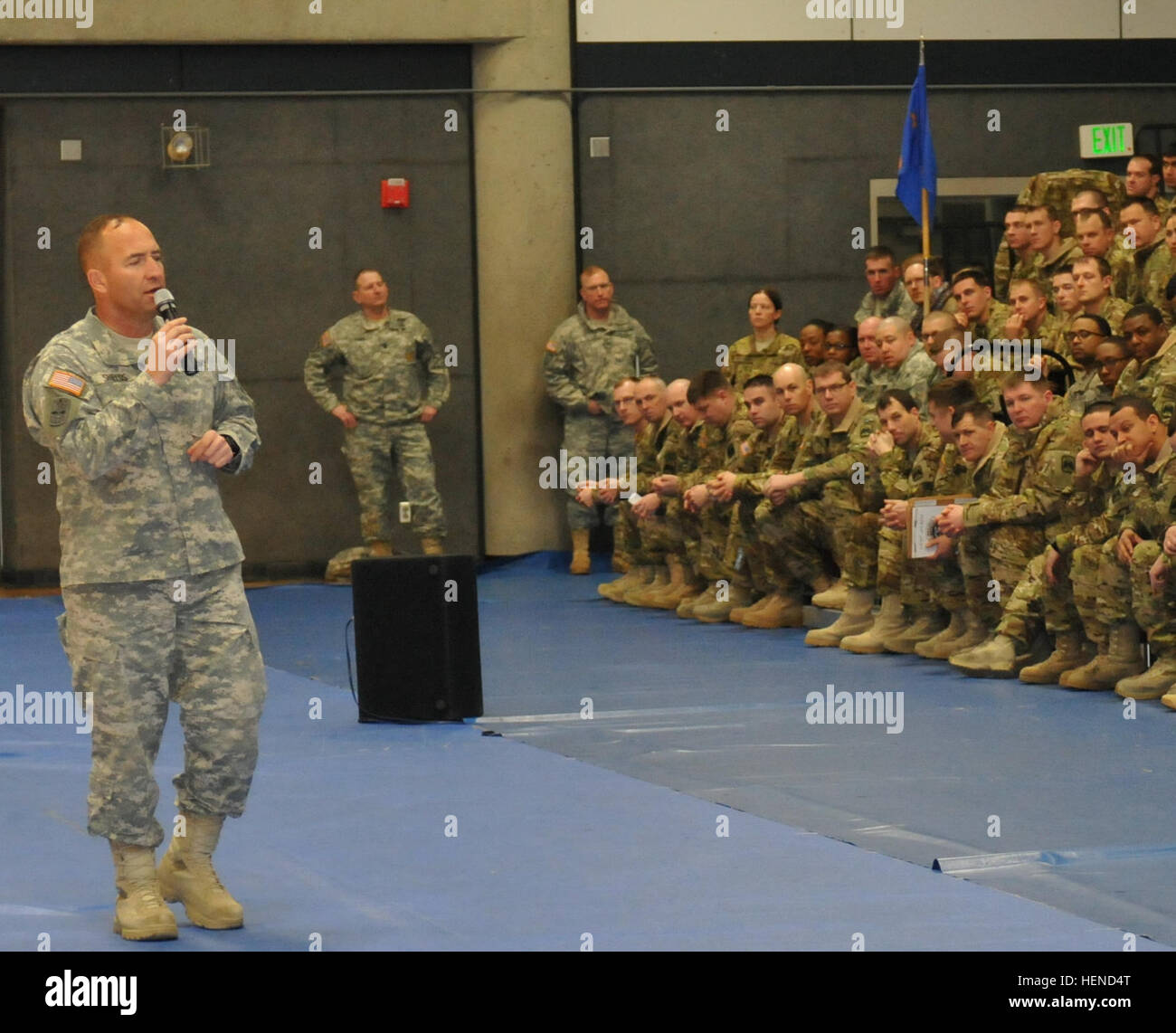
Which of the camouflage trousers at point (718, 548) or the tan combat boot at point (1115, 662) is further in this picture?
the camouflage trousers at point (718, 548)

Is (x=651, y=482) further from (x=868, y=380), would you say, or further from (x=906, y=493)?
(x=906, y=493)

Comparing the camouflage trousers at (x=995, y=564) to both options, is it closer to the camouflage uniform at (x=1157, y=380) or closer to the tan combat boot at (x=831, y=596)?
the camouflage uniform at (x=1157, y=380)

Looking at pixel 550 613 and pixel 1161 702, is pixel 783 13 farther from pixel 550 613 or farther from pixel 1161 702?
pixel 1161 702

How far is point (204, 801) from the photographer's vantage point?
15.5 feet

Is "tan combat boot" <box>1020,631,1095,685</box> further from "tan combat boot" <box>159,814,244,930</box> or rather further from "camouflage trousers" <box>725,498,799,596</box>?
"tan combat boot" <box>159,814,244,930</box>

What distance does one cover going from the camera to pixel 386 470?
45.8 ft

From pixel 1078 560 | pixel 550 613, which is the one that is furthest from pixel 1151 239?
pixel 550 613

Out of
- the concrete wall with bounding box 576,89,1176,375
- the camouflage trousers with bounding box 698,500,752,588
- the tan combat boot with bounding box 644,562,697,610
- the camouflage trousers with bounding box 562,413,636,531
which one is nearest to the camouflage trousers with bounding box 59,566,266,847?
the camouflage trousers with bounding box 698,500,752,588

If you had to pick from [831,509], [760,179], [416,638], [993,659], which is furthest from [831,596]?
[760,179]

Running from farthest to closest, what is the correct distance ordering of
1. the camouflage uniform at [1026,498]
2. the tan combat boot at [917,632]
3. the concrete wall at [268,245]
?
the concrete wall at [268,245]
the tan combat boot at [917,632]
the camouflage uniform at [1026,498]

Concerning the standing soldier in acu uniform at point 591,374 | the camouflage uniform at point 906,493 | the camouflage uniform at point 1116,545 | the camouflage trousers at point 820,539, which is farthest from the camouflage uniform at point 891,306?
the camouflage uniform at point 1116,545

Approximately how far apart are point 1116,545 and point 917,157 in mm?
4562

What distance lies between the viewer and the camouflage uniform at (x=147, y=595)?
15.2 ft

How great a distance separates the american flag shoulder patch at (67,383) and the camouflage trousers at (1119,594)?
4.40 metres
